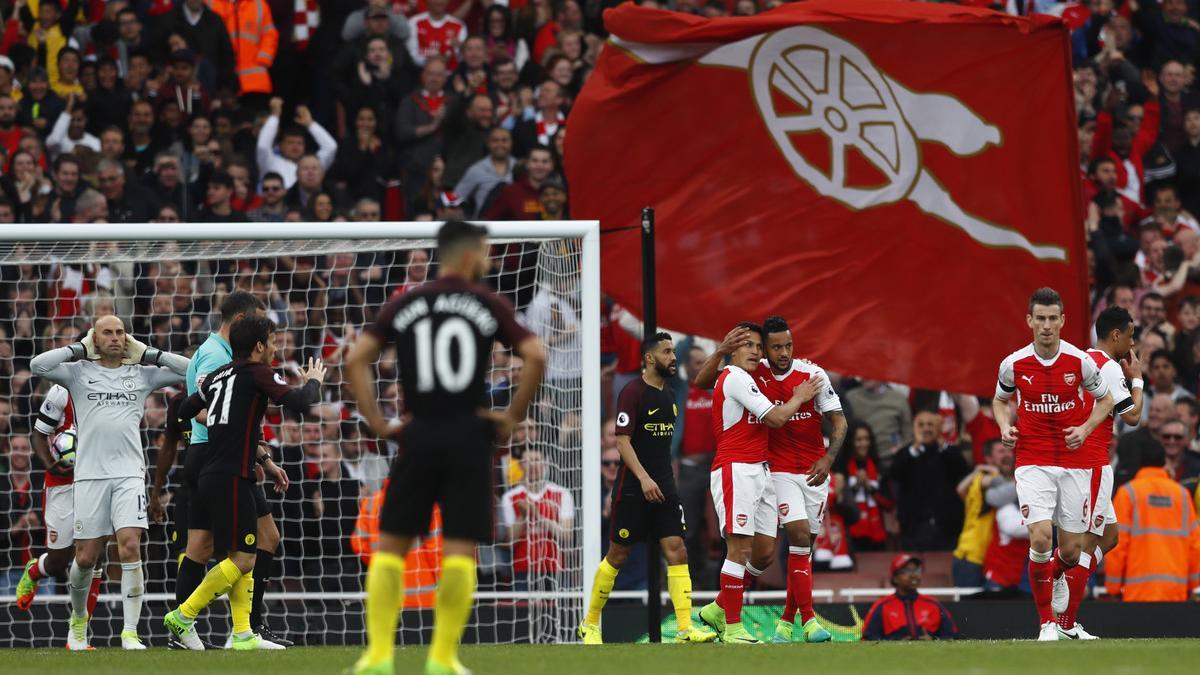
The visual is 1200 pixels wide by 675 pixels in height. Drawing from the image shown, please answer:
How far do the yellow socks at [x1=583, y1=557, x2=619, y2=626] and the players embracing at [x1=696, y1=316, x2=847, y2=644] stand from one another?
73cm

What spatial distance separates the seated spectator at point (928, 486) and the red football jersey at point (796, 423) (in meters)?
3.00

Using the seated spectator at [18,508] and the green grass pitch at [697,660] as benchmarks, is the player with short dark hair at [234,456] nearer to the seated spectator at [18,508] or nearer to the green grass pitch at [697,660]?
the green grass pitch at [697,660]

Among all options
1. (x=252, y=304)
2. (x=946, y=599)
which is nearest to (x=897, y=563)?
(x=946, y=599)

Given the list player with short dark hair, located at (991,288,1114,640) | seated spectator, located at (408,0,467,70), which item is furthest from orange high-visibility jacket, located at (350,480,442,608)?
seated spectator, located at (408,0,467,70)

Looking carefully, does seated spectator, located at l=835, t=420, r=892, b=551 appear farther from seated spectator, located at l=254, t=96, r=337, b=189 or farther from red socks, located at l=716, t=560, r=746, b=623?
seated spectator, located at l=254, t=96, r=337, b=189

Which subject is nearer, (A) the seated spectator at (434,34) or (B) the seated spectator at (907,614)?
(B) the seated spectator at (907,614)

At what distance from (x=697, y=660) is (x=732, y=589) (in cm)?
294

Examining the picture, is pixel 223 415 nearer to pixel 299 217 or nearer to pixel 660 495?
pixel 660 495

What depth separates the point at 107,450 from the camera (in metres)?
12.7

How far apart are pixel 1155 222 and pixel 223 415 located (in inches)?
461

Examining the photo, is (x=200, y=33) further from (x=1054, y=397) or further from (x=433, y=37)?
(x=1054, y=397)

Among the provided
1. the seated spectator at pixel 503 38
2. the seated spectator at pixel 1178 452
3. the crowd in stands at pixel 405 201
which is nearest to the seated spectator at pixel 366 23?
the crowd in stands at pixel 405 201

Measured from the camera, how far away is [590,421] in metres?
13.1

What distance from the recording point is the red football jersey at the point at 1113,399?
40.6ft
